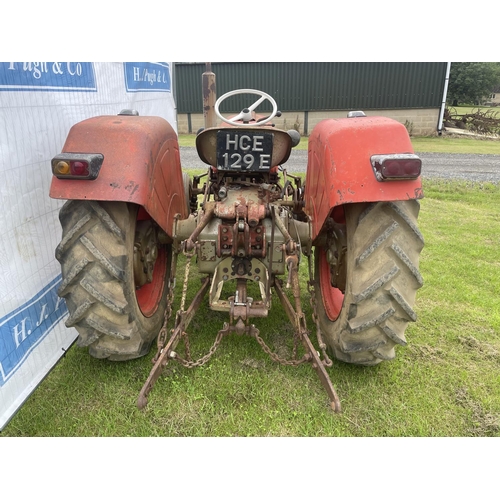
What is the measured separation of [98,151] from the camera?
81.2 inches

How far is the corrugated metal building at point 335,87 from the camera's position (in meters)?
15.2

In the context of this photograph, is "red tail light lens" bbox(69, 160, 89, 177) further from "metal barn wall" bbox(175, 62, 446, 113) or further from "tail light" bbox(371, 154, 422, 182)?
"metal barn wall" bbox(175, 62, 446, 113)

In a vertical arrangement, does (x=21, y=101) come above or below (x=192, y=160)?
above

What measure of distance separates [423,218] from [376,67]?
38.2 ft

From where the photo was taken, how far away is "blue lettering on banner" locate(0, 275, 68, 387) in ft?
7.16

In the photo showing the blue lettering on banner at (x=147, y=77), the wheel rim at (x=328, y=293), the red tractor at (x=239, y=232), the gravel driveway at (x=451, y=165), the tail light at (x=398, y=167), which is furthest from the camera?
the gravel driveway at (x=451, y=165)

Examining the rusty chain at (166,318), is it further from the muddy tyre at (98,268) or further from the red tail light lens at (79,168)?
the red tail light lens at (79,168)

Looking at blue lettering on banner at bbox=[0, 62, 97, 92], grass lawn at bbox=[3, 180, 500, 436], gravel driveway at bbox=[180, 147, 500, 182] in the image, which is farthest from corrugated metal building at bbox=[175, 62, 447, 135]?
grass lawn at bbox=[3, 180, 500, 436]

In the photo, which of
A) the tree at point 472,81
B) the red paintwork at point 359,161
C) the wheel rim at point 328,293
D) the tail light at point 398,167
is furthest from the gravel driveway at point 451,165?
the tree at point 472,81

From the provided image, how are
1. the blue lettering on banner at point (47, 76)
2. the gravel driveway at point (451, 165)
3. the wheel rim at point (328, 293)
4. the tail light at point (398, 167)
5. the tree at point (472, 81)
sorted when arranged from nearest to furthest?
the tail light at point (398, 167) → the blue lettering on banner at point (47, 76) → the wheel rim at point (328, 293) → the gravel driveway at point (451, 165) → the tree at point (472, 81)

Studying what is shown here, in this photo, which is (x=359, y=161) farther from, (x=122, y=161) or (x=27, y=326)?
(x=27, y=326)

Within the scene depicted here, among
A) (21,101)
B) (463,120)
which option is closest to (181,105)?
(463,120)

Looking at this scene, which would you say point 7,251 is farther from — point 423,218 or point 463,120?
point 463,120

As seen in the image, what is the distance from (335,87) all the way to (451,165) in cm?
697
